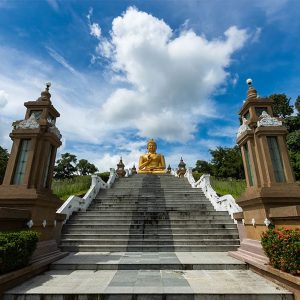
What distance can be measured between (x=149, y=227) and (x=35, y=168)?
480cm

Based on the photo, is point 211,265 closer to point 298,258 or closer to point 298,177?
point 298,258

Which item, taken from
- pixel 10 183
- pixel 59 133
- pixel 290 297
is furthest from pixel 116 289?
pixel 59 133

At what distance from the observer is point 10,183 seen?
6.22m

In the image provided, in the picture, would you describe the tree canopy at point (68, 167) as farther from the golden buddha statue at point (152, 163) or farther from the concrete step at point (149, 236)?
the concrete step at point (149, 236)

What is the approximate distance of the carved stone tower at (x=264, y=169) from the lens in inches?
219

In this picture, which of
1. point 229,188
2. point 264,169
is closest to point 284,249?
point 264,169

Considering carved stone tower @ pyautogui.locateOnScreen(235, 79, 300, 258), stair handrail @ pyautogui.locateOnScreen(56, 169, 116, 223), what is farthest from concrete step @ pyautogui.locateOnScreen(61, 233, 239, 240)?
carved stone tower @ pyautogui.locateOnScreen(235, 79, 300, 258)

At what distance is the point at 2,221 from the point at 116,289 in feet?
9.69

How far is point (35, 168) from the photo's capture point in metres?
6.37

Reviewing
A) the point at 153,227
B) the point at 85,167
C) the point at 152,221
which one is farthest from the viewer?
the point at 85,167

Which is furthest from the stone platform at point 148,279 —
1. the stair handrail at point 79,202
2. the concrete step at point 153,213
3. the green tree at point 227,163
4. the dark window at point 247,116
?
the green tree at point 227,163

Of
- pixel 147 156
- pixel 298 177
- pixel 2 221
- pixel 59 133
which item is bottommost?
pixel 2 221

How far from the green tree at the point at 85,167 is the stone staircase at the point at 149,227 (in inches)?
1463

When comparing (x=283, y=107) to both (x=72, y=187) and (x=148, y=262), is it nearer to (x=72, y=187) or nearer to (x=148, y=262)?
(x=72, y=187)
